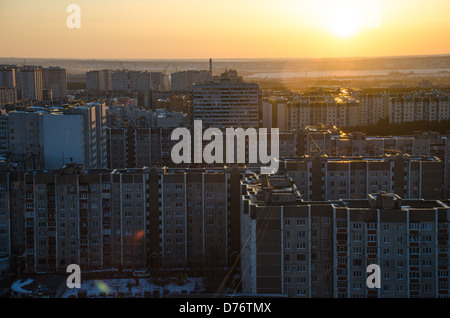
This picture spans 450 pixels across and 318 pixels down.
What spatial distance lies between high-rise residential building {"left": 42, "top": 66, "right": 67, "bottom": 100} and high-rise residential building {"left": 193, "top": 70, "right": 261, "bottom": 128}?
37.0 feet

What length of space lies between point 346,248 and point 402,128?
355 inches

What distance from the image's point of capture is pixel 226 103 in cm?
1313

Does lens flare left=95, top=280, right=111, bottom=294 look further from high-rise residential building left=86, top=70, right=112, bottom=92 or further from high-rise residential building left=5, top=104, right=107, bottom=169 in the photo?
→ high-rise residential building left=86, top=70, right=112, bottom=92

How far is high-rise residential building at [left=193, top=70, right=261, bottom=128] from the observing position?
1305 cm

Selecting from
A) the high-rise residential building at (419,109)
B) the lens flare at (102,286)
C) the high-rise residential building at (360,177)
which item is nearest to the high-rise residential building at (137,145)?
the high-rise residential building at (360,177)

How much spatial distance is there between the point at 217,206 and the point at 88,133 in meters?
2.75

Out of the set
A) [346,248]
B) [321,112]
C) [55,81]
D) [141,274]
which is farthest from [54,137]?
[55,81]

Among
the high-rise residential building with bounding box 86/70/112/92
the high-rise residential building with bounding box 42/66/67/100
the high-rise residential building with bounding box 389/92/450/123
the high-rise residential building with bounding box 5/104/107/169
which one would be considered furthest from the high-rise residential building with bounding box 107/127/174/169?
the high-rise residential building with bounding box 86/70/112/92

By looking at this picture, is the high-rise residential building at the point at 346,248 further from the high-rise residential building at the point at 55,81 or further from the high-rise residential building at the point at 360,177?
the high-rise residential building at the point at 55,81

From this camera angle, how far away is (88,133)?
7.43m

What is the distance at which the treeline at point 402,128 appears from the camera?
1192cm

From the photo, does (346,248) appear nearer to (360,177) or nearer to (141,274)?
(141,274)
